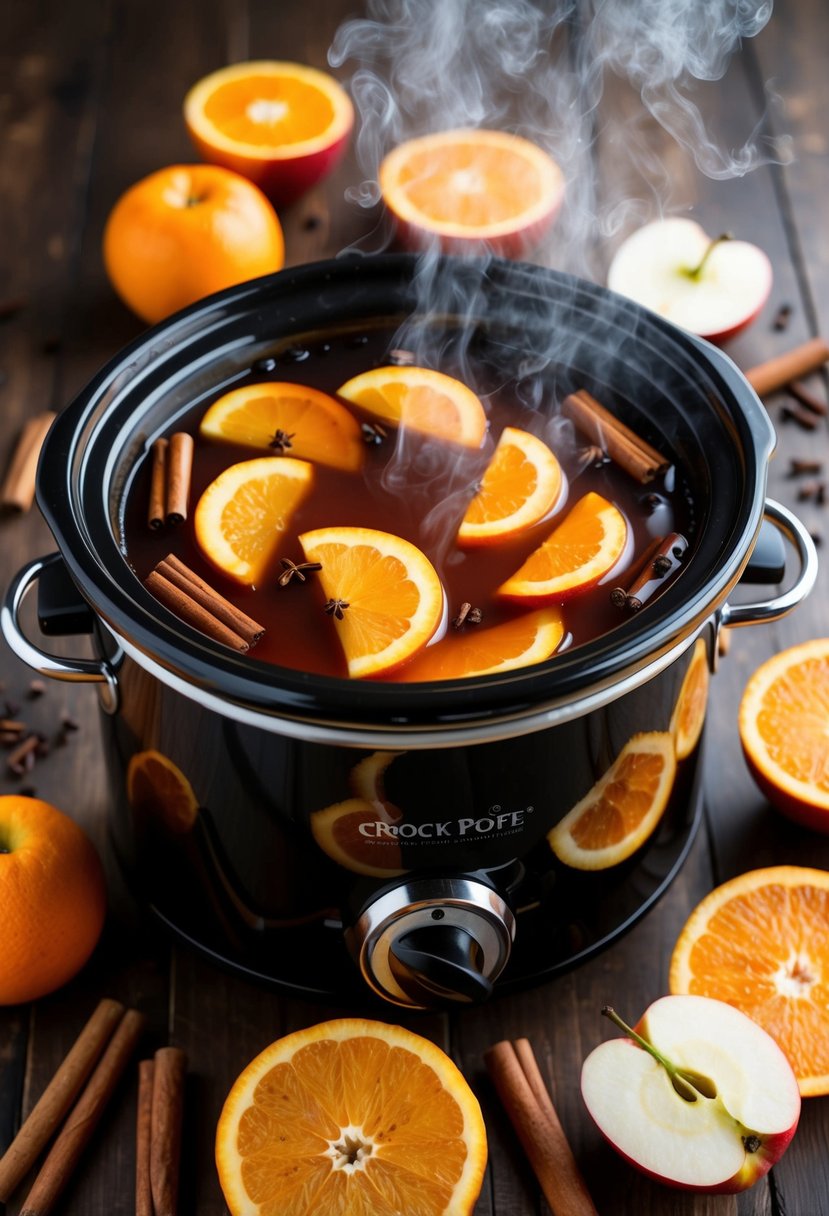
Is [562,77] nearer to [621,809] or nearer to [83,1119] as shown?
[621,809]

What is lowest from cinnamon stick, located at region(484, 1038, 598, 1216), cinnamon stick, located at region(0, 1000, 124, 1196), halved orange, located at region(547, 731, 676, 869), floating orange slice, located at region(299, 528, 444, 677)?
cinnamon stick, located at region(484, 1038, 598, 1216)

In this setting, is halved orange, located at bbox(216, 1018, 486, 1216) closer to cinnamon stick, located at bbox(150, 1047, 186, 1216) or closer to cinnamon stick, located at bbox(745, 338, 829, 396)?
cinnamon stick, located at bbox(150, 1047, 186, 1216)

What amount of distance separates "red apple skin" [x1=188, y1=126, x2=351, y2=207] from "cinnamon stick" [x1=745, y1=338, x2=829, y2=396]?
1.10 metres

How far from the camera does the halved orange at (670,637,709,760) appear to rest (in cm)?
179

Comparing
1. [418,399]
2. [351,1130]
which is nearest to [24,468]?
[418,399]

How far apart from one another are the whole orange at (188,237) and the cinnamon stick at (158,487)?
91 cm

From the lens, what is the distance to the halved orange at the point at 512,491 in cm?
186

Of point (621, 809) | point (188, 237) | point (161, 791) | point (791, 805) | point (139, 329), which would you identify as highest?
point (188, 237)

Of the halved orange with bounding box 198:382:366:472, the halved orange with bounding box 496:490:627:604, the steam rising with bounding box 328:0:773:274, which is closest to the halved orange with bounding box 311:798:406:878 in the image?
the halved orange with bounding box 496:490:627:604

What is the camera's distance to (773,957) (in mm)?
1938

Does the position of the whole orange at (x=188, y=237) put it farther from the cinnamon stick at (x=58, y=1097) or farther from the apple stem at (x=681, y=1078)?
the apple stem at (x=681, y=1078)

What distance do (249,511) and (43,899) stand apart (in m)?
0.61

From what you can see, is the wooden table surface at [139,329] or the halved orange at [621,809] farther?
the wooden table surface at [139,329]

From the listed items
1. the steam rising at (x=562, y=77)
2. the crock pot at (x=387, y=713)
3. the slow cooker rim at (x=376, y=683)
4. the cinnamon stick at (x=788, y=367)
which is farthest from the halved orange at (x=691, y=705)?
the steam rising at (x=562, y=77)
